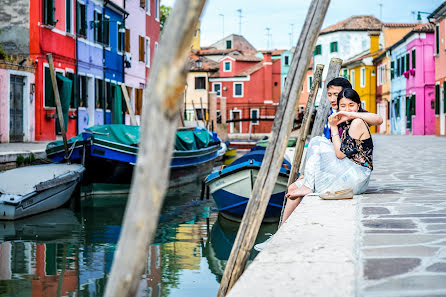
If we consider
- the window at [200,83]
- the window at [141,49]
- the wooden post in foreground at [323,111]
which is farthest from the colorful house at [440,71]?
the window at [200,83]

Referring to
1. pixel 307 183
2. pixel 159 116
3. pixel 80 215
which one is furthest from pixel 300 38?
pixel 80 215

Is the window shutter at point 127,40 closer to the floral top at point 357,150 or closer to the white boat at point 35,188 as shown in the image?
the white boat at point 35,188

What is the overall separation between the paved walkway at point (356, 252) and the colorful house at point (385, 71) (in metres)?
40.6

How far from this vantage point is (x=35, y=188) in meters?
11.4

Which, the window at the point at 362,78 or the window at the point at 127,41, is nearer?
the window at the point at 127,41

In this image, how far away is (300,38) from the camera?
407cm

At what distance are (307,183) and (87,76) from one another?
1859cm

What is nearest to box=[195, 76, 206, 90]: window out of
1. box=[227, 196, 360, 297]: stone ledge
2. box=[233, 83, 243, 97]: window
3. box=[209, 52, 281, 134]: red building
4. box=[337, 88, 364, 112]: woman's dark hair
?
box=[209, 52, 281, 134]: red building

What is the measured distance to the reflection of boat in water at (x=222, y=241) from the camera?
806cm

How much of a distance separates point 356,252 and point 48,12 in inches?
726

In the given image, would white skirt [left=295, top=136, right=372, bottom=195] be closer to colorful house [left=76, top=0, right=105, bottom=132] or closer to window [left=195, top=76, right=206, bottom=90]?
colorful house [left=76, top=0, right=105, bottom=132]

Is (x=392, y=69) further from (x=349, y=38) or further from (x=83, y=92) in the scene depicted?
(x=83, y=92)

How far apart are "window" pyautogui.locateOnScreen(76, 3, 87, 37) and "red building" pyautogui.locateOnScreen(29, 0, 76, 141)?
0.94 m

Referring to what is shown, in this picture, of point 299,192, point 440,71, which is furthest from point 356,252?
point 440,71
